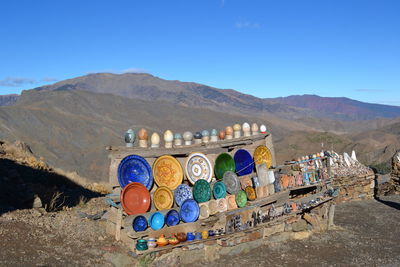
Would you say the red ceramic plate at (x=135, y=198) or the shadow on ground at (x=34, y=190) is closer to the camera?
the red ceramic plate at (x=135, y=198)

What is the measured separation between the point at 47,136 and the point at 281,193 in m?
27.4

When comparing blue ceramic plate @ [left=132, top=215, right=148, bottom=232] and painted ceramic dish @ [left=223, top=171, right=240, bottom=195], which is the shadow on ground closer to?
blue ceramic plate @ [left=132, top=215, right=148, bottom=232]

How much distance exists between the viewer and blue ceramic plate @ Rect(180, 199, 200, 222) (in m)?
7.06

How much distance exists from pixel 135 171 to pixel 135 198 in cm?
49

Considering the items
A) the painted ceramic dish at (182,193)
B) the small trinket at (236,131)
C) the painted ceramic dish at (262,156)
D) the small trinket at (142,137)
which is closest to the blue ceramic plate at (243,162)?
the painted ceramic dish at (262,156)

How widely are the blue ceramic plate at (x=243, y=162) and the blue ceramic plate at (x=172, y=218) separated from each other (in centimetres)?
200

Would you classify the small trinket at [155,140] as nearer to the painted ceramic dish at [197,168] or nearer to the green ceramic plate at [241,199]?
the painted ceramic dish at [197,168]

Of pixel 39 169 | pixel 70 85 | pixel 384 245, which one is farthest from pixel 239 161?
pixel 70 85

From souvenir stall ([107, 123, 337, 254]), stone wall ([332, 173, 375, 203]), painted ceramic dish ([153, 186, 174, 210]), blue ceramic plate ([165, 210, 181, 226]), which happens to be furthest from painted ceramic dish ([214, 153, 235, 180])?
stone wall ([332, 173, 375, 203])

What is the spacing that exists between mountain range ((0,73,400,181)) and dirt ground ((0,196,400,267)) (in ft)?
55.8

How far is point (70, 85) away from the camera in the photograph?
96.0 metres

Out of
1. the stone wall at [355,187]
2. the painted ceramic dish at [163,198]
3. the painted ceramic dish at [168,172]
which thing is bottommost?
the stone wall at [355,187]

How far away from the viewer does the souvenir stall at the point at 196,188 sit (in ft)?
21.6

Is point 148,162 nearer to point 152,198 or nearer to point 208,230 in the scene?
point 152,198
